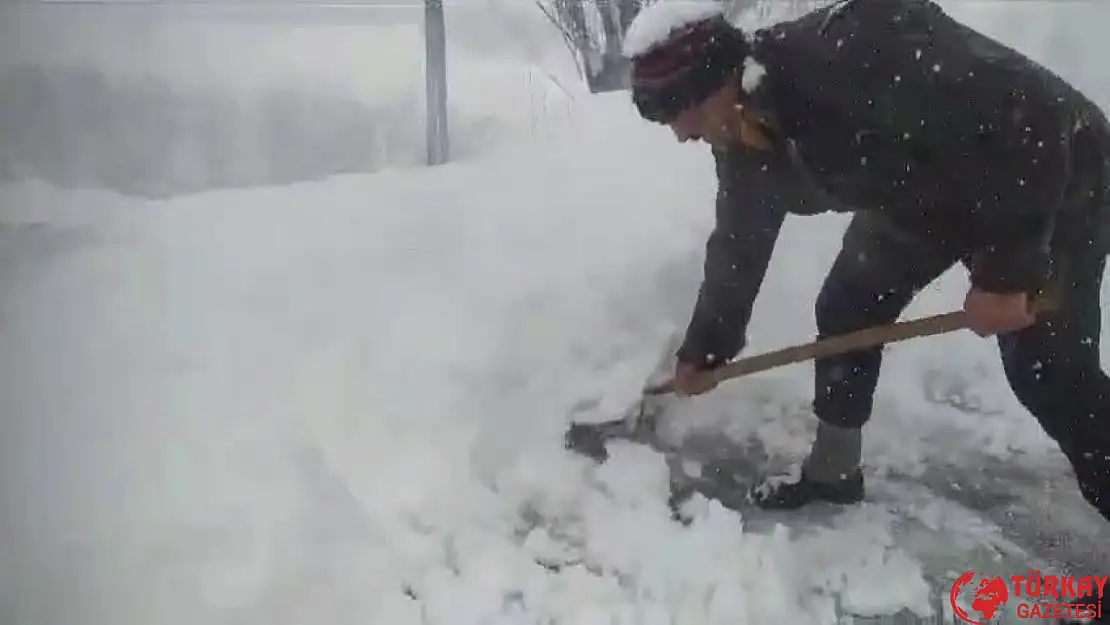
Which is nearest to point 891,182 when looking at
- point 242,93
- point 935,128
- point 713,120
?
point 935,128

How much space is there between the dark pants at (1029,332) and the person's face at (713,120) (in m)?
0.17

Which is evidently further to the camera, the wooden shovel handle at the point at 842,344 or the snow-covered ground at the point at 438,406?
the wooden shovel handle at the point at 842,344

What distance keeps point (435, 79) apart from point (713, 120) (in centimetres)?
28

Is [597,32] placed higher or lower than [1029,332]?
higher

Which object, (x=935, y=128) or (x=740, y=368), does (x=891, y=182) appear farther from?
(x=740, y=368)

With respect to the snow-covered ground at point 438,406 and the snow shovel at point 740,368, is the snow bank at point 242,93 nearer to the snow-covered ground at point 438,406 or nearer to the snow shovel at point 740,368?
the snow-covered ground at point 438,406

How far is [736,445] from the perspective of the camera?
3.36ft

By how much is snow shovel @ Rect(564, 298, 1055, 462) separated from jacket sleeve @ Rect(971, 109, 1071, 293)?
0.27ft

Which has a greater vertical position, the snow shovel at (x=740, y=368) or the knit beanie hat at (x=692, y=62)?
the knit beanie hat at (x=692, y=62)

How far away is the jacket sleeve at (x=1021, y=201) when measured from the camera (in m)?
0.83

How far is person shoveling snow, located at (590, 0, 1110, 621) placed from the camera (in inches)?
33.0

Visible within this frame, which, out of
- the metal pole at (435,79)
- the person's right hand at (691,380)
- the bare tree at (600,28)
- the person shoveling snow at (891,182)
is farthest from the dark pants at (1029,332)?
the metal pole at (435,79)

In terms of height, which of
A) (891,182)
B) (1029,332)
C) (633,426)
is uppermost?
(891,182)

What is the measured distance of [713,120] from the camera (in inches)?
35.4
